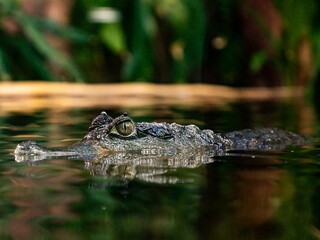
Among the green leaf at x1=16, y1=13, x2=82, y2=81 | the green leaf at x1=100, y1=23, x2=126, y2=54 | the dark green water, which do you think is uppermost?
the green leaf at x1=100, y1=23, x2=126, y2=54

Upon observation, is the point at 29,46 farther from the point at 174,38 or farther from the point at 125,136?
the point at 125,136

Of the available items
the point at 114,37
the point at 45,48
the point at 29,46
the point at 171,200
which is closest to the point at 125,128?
the point at 171,200

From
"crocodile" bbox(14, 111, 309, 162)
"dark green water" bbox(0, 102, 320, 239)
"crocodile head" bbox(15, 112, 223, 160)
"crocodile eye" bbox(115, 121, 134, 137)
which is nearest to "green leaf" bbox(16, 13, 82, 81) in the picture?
"dark green water" bbox(0, 102, 320, 239)

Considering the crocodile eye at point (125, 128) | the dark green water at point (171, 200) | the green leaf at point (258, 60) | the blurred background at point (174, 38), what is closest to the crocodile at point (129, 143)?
the crocodile eye at point (125, 128)

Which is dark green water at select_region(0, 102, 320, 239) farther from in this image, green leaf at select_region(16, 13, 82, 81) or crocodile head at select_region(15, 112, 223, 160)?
green leaf at select_region(16, 13, 82, 81)

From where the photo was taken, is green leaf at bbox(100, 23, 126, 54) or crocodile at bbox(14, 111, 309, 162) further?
green leaf at bbox(100, 23, 126, 54)

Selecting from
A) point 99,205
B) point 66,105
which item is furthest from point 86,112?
point 99,205

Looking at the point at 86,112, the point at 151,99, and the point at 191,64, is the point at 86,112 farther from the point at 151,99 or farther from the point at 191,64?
the point at 191,64

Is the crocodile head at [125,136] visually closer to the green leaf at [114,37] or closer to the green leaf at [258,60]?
the green leaf at [258,60]
